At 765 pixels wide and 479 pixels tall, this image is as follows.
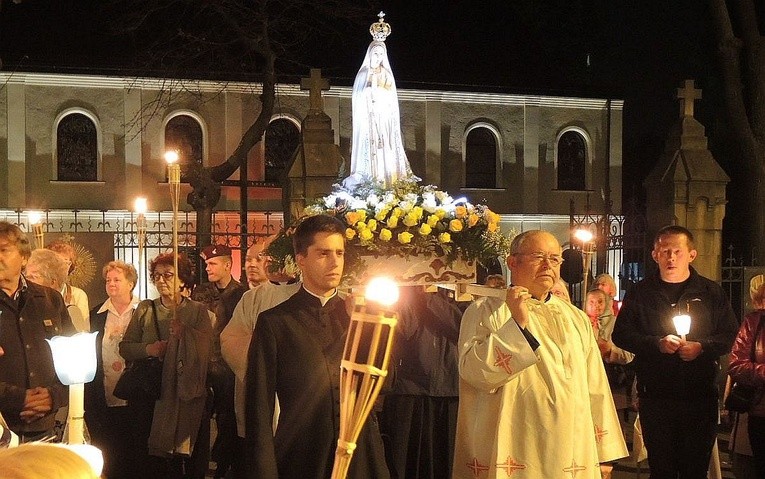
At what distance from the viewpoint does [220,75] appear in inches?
1035

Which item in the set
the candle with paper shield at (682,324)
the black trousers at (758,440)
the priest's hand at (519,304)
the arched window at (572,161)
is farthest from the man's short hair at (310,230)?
the arched window at (572,161)

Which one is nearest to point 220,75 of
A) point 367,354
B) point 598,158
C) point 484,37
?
point 484,37

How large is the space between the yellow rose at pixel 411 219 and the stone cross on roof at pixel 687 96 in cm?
746

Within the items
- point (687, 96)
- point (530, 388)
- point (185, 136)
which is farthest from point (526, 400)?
point (185, 136)

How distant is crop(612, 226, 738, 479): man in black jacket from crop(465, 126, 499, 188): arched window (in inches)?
927

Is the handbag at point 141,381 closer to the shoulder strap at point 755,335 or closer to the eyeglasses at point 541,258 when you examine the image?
the eyeglasses at point 541,258

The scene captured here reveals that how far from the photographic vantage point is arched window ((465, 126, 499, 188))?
1166 inches

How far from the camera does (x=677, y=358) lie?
5926 mm

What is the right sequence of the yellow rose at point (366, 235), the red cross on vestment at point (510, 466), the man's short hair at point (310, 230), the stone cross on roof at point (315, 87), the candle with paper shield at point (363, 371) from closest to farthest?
the candle with paper shield at point (363, 371)
the man's short hair at point (310, 230)
the red cross on vestment at point (510, 466)
the yellow rose at point (366, 235)
the stone cross on roof at point (315, 87)

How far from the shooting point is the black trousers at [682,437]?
5.85 meters

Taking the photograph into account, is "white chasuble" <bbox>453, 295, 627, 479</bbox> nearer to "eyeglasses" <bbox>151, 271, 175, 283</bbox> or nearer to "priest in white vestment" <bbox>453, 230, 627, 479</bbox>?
"priest in white vestment" <bbox>453, 230, 627, 479</bbox>

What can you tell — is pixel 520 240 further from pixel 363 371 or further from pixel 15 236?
pixel 15 236

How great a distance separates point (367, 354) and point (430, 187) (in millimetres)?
3884

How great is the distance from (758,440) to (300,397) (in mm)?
3781
